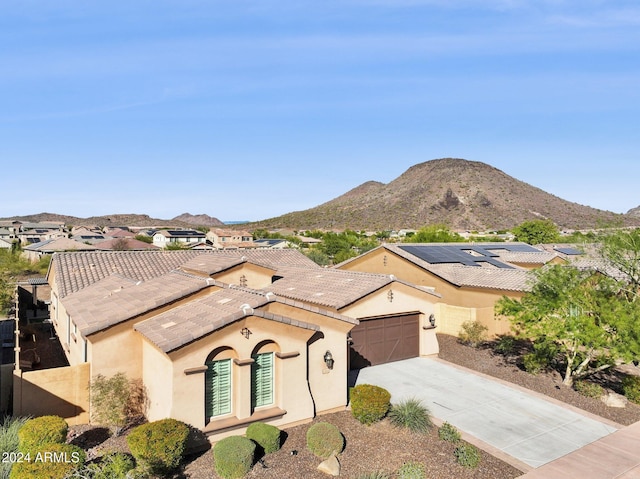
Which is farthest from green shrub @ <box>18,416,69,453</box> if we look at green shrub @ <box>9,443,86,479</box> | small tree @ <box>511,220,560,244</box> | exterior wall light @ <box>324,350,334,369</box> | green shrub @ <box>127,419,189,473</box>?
small tree @ <box>511,220,560,244</box>

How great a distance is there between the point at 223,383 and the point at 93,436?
4.33 m

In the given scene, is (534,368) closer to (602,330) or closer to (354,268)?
(602,330)

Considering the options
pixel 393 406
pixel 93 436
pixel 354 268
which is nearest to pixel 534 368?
pixel 393 406

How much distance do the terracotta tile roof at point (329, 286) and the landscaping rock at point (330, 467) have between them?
8391 mm

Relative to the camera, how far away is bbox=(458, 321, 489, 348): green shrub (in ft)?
77.6

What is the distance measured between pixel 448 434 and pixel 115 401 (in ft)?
34.6

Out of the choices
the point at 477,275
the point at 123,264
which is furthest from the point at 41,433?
the point at 477,275

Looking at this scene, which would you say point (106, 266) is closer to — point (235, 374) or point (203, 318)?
point (203, 318)

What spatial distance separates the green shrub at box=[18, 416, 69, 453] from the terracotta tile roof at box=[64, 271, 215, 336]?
10.0 ft

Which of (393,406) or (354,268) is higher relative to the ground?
(354,268)

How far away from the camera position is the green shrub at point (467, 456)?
1106 centimetres

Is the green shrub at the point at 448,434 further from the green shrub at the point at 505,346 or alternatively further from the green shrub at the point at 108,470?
the green shrub at the point at 505,346

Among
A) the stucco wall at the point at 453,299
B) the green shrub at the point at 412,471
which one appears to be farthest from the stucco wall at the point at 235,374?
the stucco wall at the point at 453,299

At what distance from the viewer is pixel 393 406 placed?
14.2 meters
